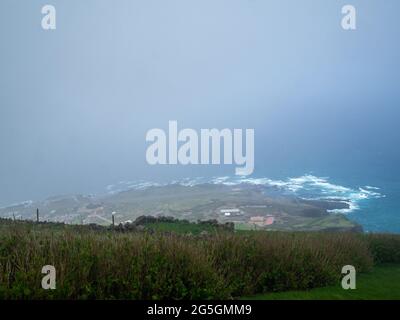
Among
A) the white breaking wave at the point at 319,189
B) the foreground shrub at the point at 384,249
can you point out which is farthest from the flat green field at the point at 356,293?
the white breaking wave at the point at 319,189

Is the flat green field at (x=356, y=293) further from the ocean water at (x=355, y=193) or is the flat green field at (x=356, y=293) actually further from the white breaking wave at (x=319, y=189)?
the white breaking wave at (x=319, y=189)

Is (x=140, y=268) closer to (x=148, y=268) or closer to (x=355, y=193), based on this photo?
(x=148, y=268)

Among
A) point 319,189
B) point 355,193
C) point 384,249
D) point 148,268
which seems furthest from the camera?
point 319,189

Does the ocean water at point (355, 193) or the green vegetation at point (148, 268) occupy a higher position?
the green vegetation at point (148, 268)

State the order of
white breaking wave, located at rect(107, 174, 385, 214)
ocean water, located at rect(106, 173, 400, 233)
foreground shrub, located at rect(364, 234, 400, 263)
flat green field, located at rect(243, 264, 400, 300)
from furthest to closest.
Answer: white breaking wave, located at rect(107, 174, 385, 214) → ocean water, located at rect(106, 173, 400, 233) → foreground shrub, located at rect(364, 234, 400, 263) → flat green field, located at rect(243, 264, 400, 300)

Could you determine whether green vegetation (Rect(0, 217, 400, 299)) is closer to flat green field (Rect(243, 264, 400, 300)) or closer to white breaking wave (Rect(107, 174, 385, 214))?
flat green field (Rect(243, 264, 400, 300))

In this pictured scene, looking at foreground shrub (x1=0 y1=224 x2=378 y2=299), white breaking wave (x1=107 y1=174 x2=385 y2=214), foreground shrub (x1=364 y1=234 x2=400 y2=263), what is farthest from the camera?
white breaking wave (x1=107 y1=174 x2=385 y2=214)

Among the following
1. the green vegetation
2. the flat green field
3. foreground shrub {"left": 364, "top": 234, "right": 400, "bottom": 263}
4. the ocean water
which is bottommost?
the ocean water

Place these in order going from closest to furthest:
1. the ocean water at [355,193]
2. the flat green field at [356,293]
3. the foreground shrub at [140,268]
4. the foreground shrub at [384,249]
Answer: the foreground shrub at [140,268]
the flat green field at [356,293]
the foreground shrub at [384,249]
the ocean water at [355,193]

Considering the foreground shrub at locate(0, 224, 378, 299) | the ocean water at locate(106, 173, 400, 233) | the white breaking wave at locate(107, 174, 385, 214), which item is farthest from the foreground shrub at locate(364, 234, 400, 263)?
the white breaking wave at locate(107, 174, 385, 214)

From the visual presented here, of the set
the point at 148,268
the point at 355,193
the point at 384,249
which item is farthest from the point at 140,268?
the point at 355,193

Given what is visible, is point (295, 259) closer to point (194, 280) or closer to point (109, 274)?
point (194, 280)
